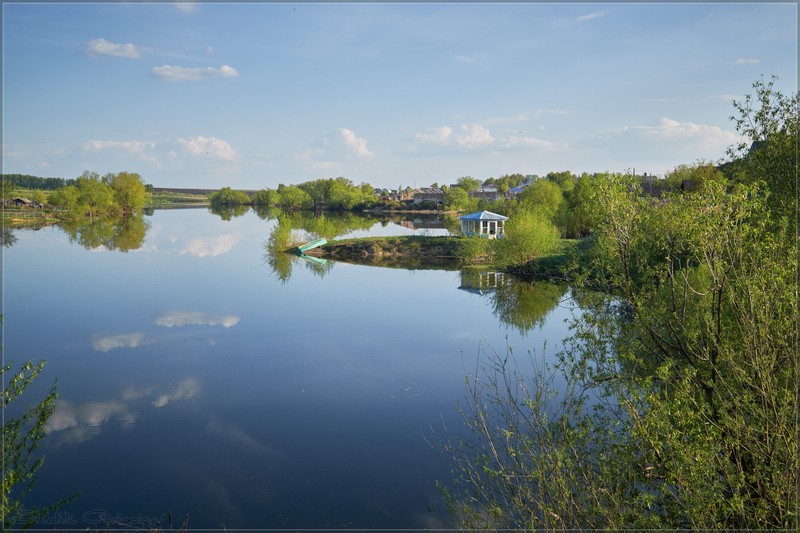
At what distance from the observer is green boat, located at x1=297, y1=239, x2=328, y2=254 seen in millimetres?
51919

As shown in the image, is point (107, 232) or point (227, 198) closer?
point (107, 232)

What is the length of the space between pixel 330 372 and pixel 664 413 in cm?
1377

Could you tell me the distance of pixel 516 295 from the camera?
31.7m

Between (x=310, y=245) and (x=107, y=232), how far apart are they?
30.1m

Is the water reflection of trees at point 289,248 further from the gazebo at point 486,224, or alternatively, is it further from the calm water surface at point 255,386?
the gazebo at point 486,224

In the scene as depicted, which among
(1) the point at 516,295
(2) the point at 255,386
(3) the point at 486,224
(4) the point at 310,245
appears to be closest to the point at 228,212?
(4) the point at 310,245

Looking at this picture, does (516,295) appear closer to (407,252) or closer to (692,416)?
(407,252)

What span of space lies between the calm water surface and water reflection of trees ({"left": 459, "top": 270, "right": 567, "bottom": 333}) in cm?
26

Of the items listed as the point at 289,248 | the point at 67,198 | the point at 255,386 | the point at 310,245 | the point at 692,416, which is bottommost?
the point at 255,386

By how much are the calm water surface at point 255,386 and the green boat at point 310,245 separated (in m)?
14.8

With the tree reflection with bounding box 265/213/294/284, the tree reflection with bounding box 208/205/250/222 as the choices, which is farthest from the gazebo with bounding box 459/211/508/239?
the tree reflection with bounding box 208/205/250/222

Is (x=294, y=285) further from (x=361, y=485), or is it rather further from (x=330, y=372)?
(x=361, y=485)

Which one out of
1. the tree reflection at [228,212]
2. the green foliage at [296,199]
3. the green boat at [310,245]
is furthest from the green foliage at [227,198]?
the green boat at [310,245]

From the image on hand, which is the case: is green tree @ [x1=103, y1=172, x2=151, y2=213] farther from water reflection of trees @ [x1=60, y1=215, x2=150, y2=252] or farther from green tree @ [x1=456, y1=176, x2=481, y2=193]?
green tree @ [x1=456, y1=176, x2=481, y2=193]
